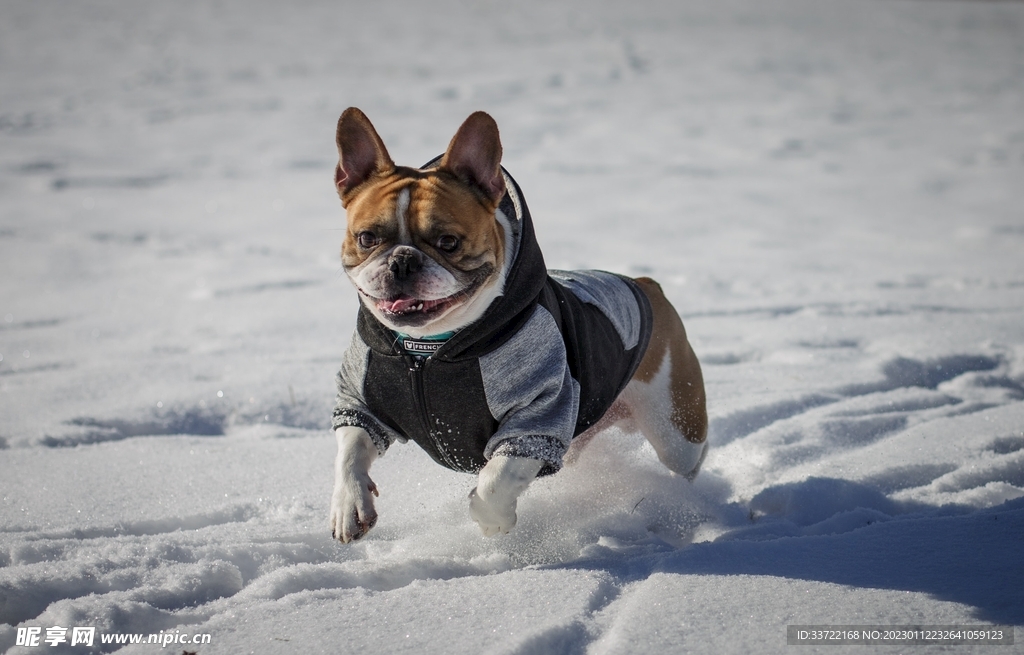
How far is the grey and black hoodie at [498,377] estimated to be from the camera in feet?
9.32

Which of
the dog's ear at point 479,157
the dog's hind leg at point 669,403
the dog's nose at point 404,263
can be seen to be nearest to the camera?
the dog's nose at point 404,263

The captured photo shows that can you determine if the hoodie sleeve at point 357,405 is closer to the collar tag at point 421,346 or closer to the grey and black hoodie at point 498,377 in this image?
the grey and black hoodie at point 498,377

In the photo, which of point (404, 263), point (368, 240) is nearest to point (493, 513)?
point (404, 263)

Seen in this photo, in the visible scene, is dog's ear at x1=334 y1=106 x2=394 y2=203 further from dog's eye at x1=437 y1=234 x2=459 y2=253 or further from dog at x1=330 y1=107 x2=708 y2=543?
dog's eye at x1=437 y1=234 x2=459 y2=253

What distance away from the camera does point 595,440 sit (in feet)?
12.8

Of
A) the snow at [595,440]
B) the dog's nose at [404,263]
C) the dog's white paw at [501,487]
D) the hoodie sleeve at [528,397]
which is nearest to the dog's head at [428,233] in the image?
the dog's nose at [404,263]

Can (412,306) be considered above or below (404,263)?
below

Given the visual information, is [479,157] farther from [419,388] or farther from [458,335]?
[419,388]

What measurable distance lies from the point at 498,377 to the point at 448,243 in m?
0.45

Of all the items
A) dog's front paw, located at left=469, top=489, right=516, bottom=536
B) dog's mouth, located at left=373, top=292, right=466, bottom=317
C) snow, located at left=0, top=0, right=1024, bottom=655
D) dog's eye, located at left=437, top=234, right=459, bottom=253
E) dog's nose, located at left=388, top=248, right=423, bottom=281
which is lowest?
snow, located at left=0, top=0, right=1024, bottom=655

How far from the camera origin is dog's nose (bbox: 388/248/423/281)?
270 centimetres

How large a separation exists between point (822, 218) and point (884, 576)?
6750 mm

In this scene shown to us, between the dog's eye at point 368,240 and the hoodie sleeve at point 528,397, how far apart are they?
0.51 metres

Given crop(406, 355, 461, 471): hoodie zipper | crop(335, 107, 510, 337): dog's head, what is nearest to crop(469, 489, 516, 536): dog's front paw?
crop(406, 355, 461, 471): hoodie zipper
